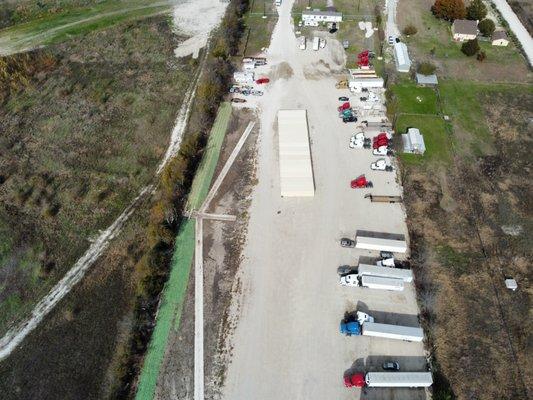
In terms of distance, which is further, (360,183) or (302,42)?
(302,42)

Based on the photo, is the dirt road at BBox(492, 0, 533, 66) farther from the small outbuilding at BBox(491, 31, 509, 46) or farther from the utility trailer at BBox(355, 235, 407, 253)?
the utility trailer at BBox(355, 235, 407, 253)

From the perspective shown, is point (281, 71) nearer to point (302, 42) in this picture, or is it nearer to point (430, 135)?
point (302, 42)

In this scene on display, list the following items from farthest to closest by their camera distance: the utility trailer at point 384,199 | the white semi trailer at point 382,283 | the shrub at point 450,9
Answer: the shrub at point 450,9, the utility trailer at point 384,199, the white semi trailer at point 382,283

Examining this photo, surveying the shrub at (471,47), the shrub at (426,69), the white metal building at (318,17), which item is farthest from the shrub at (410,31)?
the white metal building at (318,17)

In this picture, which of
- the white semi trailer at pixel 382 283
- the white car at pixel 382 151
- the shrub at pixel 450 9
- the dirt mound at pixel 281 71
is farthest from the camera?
the shrub at pixel 450 9

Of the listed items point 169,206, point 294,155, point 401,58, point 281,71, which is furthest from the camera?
point 281,71

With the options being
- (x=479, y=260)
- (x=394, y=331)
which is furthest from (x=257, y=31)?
(x=394, y=331)

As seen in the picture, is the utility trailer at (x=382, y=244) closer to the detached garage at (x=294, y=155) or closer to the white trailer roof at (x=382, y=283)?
the white trailer roof at (x=382, y=283)
